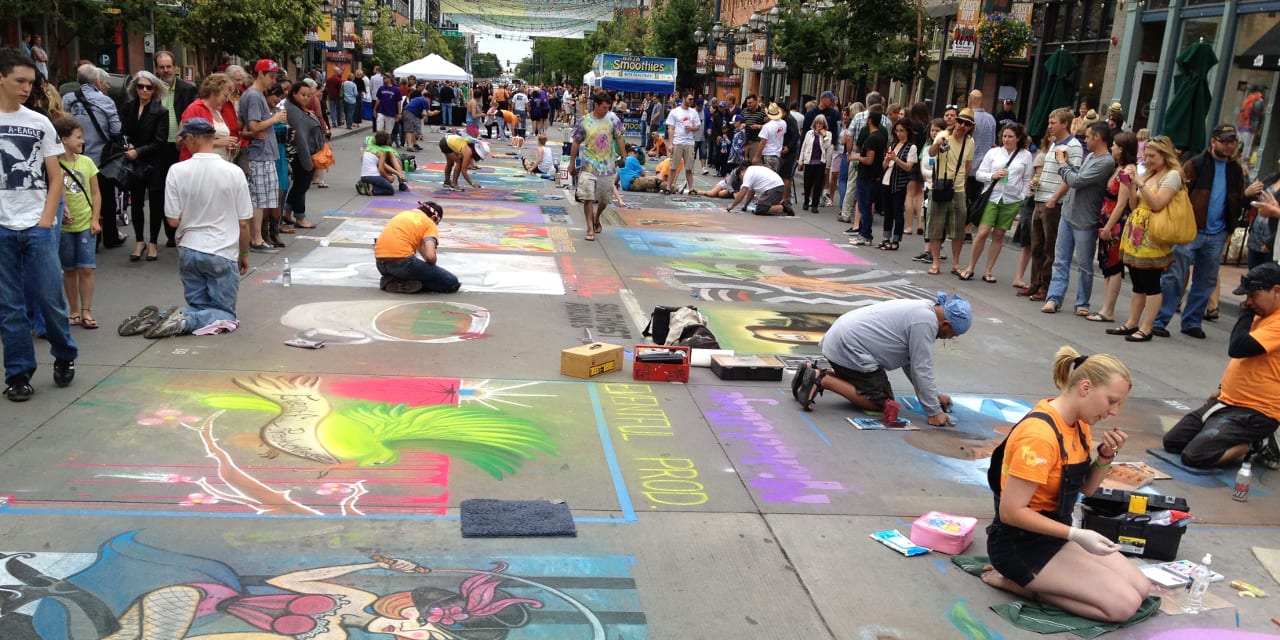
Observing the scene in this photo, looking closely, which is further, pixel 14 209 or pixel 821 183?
pixel 821 183

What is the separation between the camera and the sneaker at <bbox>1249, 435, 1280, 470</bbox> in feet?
19.9

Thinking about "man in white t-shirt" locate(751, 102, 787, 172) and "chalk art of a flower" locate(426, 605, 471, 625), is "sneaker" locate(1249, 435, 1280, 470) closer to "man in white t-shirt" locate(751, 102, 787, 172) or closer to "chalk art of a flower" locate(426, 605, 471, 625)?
"chalk art of a flower" locate(426, 605, 471, 625)

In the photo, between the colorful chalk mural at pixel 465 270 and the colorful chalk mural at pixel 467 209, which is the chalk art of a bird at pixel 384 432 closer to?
the colorful chalk mural at pixel 465 270

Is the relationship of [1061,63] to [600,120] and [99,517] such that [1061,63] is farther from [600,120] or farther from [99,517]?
[99,517]

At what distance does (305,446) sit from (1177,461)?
5.16m

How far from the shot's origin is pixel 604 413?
6.40 metres

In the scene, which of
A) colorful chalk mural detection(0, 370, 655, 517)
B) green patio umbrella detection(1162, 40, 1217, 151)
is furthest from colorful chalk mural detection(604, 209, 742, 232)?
colorful chalk mural detection(0, 370, 655, 517)

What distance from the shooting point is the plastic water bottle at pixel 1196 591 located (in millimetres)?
4277

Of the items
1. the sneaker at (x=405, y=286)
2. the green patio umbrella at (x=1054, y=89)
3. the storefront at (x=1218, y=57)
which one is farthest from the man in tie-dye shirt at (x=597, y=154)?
the storefront at (x=1218, y=57)

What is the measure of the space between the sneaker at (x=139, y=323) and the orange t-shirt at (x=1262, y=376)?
23.9ft

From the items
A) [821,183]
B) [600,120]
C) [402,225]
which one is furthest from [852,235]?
[402,225]

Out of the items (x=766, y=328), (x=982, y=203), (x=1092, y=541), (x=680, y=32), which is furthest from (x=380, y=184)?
(x=680, y=32)

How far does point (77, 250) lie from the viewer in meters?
7.28

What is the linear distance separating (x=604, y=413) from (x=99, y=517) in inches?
115
